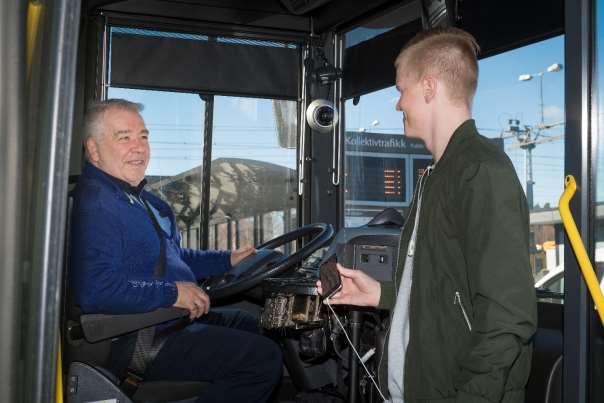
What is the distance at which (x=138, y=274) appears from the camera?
89.7 inches

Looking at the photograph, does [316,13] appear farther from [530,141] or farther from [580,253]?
[580,253]

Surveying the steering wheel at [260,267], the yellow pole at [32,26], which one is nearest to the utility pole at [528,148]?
the steering wheel at [260,267]

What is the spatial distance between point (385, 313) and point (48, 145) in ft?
5.81

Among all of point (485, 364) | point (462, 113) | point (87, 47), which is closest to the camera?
point (485, 364)

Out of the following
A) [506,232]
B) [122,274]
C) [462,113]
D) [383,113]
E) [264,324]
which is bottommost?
[264,324]

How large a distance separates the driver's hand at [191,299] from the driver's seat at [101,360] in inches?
1.0

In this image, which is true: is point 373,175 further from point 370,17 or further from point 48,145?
point 48,145

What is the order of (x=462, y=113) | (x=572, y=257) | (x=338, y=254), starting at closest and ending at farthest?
(x=462, y=113) < (x=572, y=257) < (x=338, y=254)

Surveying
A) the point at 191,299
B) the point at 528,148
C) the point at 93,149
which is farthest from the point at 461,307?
the point at 528,148

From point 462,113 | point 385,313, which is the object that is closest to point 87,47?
point 385,313

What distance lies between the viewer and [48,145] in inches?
31.9

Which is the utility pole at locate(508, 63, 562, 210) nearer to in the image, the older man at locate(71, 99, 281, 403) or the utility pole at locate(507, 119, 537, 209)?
the utility pole at locate(507, 119, 537, 209)

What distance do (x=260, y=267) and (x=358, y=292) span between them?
85 centimetres

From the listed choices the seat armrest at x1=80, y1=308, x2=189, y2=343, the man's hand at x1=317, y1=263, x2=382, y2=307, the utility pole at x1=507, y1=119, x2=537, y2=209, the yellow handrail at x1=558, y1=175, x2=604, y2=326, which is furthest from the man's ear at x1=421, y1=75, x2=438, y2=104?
the utility pole at x1=507, y1=119, x2=537, y2=209
